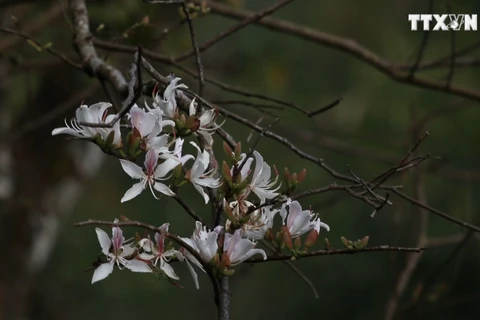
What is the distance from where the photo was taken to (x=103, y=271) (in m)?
0.98

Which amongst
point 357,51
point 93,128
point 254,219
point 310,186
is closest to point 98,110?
point 93,128

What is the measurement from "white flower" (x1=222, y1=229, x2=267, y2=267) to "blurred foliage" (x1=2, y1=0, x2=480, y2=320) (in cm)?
190

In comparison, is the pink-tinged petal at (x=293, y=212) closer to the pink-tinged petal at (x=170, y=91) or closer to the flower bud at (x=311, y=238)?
the flower bud at (x=311, y=238)

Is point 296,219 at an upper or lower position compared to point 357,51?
upper

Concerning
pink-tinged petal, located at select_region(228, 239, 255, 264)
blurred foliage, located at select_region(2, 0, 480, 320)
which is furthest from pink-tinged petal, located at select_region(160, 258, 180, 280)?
blurred foliage, located at select_region(2, 0, 480, 320)

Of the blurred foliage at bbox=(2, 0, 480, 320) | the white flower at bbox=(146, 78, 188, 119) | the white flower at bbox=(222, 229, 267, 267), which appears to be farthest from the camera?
the blurred foliage at bbox=(2, 0, 480, 320)

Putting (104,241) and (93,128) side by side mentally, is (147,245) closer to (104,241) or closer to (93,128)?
(104,241)

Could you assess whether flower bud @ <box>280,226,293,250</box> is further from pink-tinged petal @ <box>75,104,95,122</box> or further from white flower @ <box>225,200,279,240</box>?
pink-tinged petal @ <box>75,104,95,122</box>

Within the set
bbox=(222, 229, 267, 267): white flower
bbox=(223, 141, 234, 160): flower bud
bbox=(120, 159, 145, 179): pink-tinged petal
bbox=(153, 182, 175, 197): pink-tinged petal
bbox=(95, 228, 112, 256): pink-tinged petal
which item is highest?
bbox=(223, 141, 234, 160): flower bud

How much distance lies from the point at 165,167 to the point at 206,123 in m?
0.12

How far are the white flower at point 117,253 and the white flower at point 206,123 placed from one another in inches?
6.8

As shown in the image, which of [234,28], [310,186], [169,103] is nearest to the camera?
[169,103]

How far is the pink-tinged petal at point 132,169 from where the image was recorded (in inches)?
38.7

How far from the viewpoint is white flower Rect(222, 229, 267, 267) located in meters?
0.92
